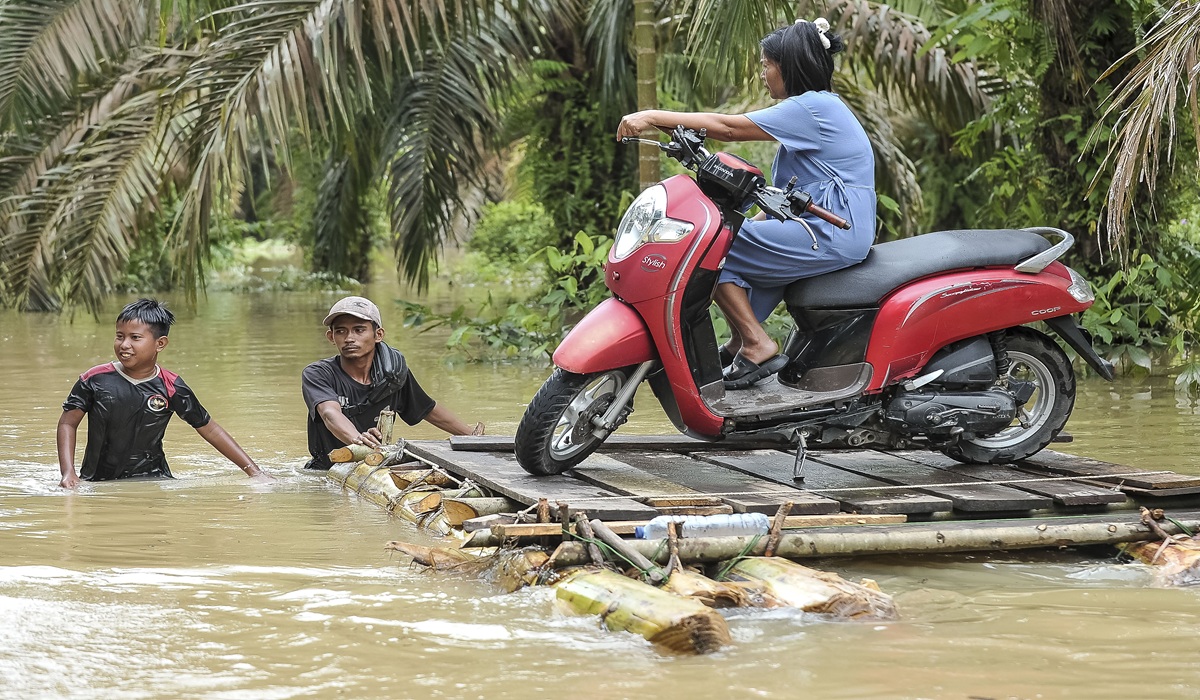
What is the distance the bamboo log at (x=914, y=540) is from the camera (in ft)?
14.4

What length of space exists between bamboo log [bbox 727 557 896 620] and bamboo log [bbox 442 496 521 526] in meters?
1.13

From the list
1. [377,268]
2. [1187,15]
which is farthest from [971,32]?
[377,268]

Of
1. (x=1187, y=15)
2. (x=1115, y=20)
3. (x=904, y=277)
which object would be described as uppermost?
(x=1115, y=20)

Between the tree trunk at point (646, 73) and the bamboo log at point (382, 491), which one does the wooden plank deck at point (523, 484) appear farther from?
the tree trunk at point (646, 73)

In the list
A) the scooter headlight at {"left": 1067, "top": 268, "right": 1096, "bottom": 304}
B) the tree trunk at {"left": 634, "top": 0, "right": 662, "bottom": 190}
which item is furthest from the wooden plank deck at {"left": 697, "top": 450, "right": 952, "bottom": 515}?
the tree trunk at {"left": 634, "top": 0, "right": 662, "bottom": 190}

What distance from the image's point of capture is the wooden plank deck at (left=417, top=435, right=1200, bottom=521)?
195 inches

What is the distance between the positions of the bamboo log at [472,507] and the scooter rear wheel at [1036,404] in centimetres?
190

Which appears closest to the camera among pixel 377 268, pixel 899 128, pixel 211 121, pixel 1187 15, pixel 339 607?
pixel 339 607

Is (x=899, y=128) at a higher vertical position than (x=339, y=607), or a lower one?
higher

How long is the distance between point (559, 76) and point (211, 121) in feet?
17.1

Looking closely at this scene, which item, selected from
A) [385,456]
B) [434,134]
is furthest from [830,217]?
[434,134]

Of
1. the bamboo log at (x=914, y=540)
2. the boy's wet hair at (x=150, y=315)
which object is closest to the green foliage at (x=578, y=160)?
the boy's wet hair at (x=150, y=315)

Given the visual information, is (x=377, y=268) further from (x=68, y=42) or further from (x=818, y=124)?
(x=818, y=124)

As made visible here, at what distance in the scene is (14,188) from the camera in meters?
15.1
